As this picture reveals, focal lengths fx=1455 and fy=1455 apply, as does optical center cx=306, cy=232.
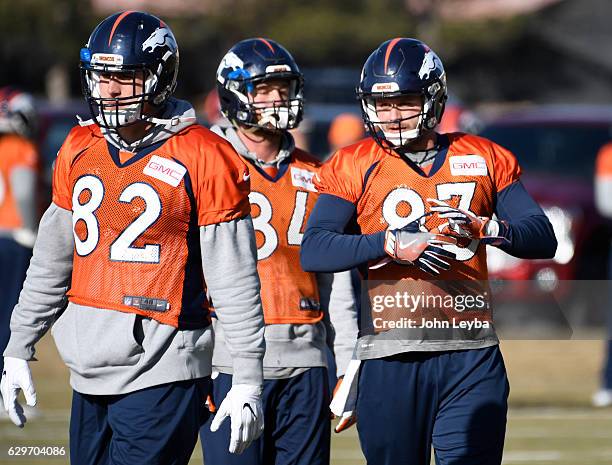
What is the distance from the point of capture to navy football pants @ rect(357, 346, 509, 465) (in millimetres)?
4867

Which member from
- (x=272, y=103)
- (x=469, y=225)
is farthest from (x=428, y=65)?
(x=272, y=103)

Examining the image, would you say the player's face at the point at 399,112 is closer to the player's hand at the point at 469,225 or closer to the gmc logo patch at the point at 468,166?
the gmc logo patch at the point at 468,166

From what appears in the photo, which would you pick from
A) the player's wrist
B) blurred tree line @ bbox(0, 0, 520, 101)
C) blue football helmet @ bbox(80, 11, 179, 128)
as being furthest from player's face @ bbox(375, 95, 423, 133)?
blurred tree line @ bbox(0, 0, 520, 101)

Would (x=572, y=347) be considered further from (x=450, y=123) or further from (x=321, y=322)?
(x=321, y=322)

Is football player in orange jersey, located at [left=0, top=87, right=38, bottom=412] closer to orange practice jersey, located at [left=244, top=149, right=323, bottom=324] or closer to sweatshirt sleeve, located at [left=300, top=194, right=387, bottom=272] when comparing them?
orange practice jersey, located at [left=244, top=149, right=323, bottom=324]

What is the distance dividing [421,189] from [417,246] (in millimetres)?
346

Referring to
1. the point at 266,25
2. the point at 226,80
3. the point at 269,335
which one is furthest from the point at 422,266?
the point at 266,25

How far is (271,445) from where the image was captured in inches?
219

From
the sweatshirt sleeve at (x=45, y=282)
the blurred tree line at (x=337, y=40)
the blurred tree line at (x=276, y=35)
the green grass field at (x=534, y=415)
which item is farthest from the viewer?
the blurred tree line at (x=276, y=35)

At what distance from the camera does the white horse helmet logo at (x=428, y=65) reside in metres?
5.11

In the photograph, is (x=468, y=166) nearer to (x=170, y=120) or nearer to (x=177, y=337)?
(x=170, y=120)

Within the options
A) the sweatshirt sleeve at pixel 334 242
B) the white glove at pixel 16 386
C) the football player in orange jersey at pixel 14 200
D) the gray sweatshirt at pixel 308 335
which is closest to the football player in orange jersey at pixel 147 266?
the white glove at pixel 16 386

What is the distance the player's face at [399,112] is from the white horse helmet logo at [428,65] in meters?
0.09

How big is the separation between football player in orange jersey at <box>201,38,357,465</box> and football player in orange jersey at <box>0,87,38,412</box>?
3697 mm
